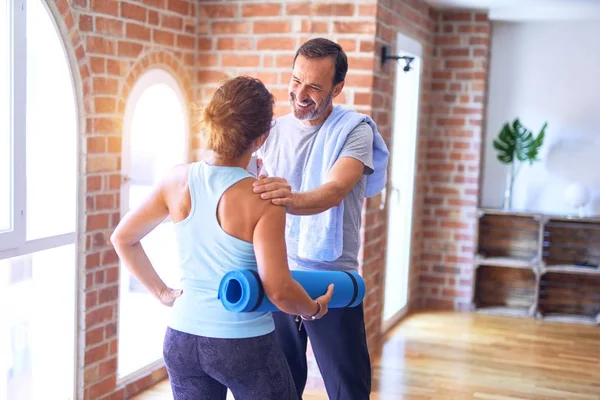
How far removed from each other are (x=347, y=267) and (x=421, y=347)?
7.85ft

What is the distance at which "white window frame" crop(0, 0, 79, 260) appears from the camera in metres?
2.73

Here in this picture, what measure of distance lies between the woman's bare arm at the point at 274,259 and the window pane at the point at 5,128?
1405 millimetres

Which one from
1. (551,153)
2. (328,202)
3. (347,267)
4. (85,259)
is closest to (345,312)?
(347,267)

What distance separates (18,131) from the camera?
279cm

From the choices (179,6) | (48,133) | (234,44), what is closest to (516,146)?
(234,44)

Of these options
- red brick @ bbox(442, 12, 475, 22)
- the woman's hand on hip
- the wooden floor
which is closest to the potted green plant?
red brick @ bbox(442, 12, 475, 22)

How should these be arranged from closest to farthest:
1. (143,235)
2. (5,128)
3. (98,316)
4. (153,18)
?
1. (143,235)
2. (5,128)
3. (98,316)
4. (153,18)

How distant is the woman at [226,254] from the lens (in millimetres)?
1776

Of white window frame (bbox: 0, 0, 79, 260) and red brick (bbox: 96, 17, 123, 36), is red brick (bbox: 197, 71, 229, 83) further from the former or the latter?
white window frame (bbox: 0, 0, 79, 260)

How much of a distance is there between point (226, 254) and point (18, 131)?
1371 mm

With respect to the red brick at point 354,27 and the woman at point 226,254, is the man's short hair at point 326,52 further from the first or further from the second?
the red brick at point 354,27

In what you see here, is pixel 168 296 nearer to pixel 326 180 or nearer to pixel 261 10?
pixel 326 180

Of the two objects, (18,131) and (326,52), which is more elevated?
(326,52)

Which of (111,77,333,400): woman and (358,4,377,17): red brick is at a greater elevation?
(358,4,377,17): red brick
